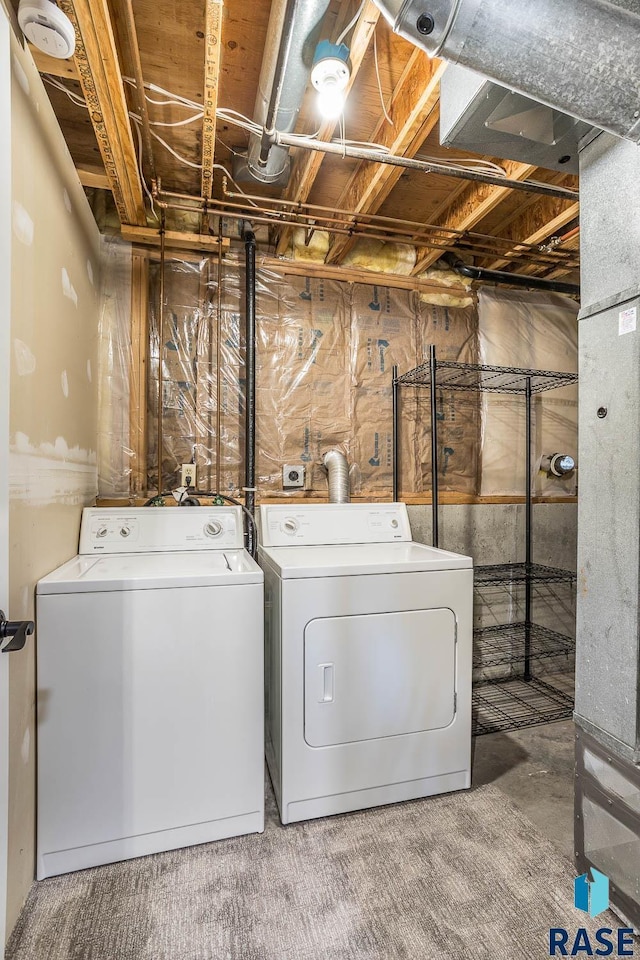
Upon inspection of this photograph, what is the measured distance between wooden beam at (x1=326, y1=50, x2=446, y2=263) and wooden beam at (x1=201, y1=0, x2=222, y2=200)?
0.68m

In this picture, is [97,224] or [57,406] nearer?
[57,406]

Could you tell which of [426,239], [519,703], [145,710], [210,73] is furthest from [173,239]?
[519,703]

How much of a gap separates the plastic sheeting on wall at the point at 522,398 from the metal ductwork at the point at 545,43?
1.91 m

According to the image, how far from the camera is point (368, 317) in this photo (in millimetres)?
2754

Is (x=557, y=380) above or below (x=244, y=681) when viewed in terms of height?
above

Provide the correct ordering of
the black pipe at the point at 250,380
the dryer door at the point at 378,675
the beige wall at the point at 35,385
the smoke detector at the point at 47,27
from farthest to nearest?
1. the black pipe at the point at 250,380
2. the dryer door at the point at 378,675
3. the beige wall at the point at 35,385
4. the smoke detector at the point at 47,27

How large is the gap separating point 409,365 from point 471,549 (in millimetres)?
1197

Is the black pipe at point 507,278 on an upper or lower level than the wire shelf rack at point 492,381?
upper

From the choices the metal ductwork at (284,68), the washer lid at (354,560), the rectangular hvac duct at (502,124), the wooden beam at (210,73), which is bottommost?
the washer lid at (354,560)

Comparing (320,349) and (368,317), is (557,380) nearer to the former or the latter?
(368,317)

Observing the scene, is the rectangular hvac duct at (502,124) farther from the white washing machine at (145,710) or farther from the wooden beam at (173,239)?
the white washing machine at (145,710)

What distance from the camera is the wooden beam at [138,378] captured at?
7.87 feet

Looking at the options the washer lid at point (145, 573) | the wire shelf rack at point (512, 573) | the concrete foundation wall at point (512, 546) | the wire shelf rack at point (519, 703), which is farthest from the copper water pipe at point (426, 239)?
the wire shelf rack at point (519, 703)

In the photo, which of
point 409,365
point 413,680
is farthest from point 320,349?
point 413,680
